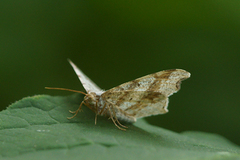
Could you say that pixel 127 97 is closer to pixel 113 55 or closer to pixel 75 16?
pixel 113 55

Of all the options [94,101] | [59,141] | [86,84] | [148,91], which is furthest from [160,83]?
[59,141]

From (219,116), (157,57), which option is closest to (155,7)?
(157,57)

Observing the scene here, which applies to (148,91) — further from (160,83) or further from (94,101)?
(94,101)

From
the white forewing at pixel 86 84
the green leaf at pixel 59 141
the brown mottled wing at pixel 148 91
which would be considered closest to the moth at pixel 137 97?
the brown mottled wing at pixel 148 91

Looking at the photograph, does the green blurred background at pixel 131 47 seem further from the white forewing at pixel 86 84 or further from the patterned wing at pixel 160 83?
the patterned wing at pixel 160 83

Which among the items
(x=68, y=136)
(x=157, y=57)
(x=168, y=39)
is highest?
(x=168, y=39)

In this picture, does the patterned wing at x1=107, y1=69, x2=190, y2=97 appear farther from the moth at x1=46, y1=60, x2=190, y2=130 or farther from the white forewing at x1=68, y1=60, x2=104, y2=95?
the white forewing at x1=68, y1=60, x2=104, y2=95

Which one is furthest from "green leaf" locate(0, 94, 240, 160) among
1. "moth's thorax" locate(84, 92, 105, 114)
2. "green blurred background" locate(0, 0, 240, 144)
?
"green blurred background" locate(0, 0, 240, 144)
